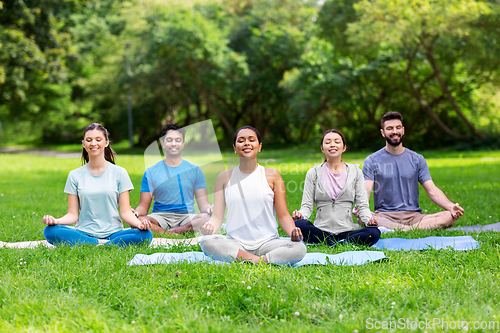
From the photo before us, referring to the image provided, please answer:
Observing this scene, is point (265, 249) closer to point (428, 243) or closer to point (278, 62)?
point (428, 243)

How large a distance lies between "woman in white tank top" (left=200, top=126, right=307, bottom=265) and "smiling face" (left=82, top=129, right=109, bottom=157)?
1521mm

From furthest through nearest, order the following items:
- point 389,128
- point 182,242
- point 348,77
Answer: point 348,77
point 389,128
point 182,242

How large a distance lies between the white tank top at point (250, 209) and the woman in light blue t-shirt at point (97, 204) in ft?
3.61

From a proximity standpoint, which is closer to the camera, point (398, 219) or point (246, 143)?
point (246, 143)

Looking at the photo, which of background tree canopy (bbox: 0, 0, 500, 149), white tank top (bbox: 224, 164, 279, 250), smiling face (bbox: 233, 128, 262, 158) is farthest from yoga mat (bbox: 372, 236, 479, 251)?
background tree canopy (bbox: 0, 0, 500, 149)

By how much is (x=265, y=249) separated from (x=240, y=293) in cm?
88

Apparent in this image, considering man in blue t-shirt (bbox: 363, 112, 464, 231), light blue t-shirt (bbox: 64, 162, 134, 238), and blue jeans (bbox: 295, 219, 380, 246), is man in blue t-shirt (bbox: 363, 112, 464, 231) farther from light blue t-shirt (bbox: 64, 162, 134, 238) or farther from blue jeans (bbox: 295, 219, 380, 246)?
light blue t-shirt (bbox: 64, 162, 134, 238)

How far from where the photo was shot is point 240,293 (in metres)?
3.26

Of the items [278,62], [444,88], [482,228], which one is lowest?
[482,228]

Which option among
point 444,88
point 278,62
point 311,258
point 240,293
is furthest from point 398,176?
point 278,62

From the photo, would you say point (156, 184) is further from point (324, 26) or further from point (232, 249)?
point (324, 26)

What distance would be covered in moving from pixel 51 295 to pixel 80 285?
28 centimetres

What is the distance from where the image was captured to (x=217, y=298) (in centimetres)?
331

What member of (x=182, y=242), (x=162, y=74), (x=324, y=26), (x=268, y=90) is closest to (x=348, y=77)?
(x=324, y=26)
